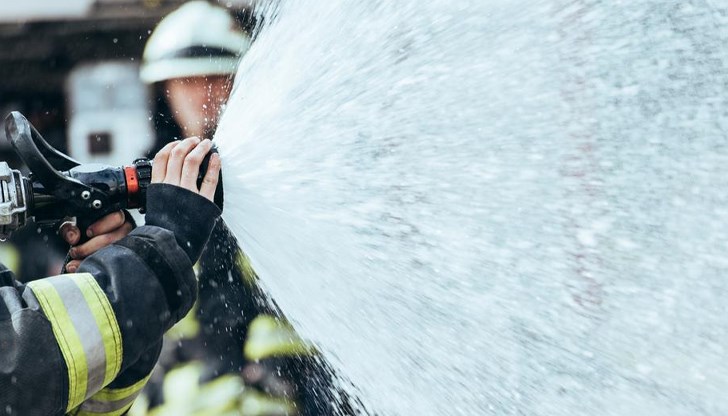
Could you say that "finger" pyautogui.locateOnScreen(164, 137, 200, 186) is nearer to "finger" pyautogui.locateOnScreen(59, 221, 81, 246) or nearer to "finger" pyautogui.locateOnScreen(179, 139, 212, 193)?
"finger" pyautogui.locateOnScreen(179, 139, 212, 193)

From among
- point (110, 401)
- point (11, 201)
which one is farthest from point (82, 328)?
point (110, 401)

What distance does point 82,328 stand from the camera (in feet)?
2.90

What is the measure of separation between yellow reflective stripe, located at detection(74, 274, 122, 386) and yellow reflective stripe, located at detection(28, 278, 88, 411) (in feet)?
0.08

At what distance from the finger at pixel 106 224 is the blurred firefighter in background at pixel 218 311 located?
1.90 feet

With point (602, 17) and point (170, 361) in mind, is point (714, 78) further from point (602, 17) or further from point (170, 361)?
point (170, 361)

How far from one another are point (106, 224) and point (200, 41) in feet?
2.16

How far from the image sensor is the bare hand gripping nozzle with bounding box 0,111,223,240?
924 millimetres

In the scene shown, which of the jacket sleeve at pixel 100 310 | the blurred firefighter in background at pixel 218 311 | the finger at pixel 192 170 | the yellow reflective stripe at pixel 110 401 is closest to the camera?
the jacket sleeve at pixel 100 310

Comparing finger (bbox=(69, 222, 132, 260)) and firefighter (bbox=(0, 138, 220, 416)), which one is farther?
finger (bbox=(69, 222, 132, 260))

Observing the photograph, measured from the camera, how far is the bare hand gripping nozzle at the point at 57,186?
92 centimetres

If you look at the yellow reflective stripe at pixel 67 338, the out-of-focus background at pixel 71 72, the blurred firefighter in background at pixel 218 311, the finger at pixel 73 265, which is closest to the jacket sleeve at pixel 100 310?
the yellow reflective stripe at pixel 67 338

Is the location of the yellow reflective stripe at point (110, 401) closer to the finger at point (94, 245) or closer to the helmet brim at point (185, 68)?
the finger at point (94, 245)

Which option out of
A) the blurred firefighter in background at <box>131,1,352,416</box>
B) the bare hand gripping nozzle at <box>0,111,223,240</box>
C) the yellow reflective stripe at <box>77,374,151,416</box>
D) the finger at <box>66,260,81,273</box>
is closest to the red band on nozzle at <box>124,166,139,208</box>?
the bare hand gripping nozzle at <box>0,111,223,240</box>

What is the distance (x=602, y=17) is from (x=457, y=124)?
264 millimetres
